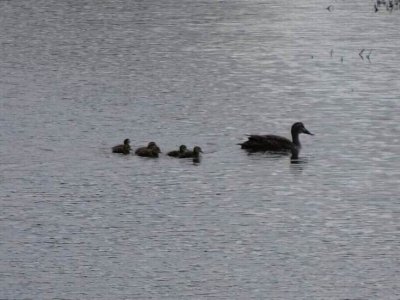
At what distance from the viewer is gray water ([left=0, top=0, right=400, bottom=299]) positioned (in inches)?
986

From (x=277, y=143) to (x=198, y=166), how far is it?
124 inches

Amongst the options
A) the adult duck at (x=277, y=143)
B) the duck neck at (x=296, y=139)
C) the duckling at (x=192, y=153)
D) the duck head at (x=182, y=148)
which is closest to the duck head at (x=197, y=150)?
the duckling at (x=192, y=153)

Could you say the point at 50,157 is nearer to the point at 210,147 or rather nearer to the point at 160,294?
the point at 210,147

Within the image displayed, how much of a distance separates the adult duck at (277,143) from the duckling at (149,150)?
2.43m

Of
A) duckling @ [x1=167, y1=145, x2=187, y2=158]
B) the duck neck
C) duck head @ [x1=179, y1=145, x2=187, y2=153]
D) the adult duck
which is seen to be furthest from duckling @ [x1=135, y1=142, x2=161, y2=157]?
the duck neck

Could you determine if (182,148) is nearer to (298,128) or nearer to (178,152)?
(178,152)

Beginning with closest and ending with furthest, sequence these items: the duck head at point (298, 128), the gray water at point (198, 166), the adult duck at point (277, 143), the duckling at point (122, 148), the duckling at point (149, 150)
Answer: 1. the gray water at point (198, 166)
2. the duckling at point (149, 150)
3. the duckling at point (122, 148)
4. the adult duck at point (277, 143)
5. the duck head at point (298, 128)

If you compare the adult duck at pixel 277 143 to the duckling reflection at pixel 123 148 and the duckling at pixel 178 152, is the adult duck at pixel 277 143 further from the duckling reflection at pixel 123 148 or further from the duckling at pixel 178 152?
the duckling reflection at pixel 123 148

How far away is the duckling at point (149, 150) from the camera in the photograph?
113 feet

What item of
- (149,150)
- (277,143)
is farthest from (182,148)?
(277,143)

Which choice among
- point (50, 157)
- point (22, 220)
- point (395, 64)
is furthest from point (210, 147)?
point (395, 64)

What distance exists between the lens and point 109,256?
26047 mm

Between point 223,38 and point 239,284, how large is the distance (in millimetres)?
34495

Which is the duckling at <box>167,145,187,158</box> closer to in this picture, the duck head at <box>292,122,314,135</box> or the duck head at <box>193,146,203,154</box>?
the duck head at <box>193,146,203,154</box>
